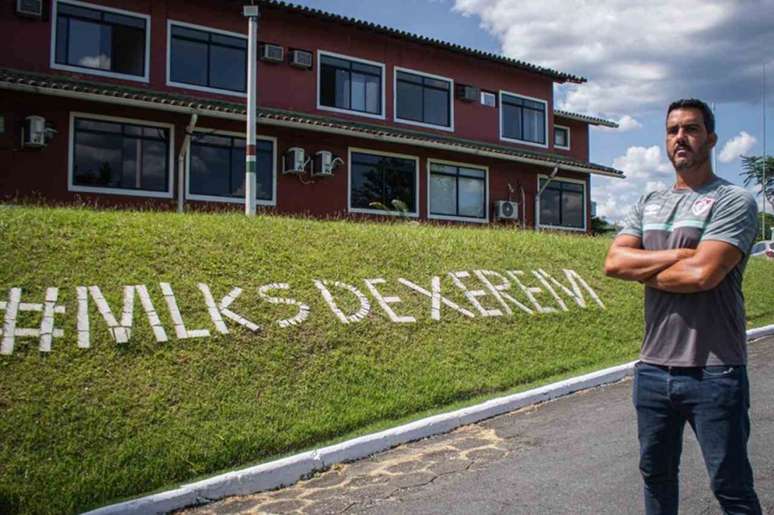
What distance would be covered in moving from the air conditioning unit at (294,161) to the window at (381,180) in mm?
2008

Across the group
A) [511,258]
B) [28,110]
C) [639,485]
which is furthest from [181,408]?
[28,110]

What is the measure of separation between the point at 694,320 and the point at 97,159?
1555 centimetres

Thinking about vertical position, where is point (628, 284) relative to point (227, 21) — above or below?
below

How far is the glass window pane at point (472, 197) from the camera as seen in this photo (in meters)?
22.2

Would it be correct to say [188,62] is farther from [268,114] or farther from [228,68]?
[268,114]

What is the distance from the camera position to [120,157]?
1652 cm

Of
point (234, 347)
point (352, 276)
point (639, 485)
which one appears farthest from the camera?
point (352, 276)

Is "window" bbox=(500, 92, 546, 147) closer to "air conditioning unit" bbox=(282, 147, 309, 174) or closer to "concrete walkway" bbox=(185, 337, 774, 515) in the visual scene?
"air conditioning unit" bbox=(282, 147, 309, 174)

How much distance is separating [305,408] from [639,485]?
3378mm

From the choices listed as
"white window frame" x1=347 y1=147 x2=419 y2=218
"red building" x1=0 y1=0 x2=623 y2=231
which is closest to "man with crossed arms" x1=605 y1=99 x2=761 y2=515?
"red building" x1=0 y1=0 x2=623 y2=231

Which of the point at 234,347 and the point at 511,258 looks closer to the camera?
the point at 234,347

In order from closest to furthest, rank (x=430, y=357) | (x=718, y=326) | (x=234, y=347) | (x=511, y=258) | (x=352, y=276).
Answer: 1. (x=718, y=326)
2. (x=234, y=347)
3. (x=430, y=357)
4. (x=352, y=276)
5. (x=511, y=258)

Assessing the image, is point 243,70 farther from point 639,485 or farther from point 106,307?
point 639,485

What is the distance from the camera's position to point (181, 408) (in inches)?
264
